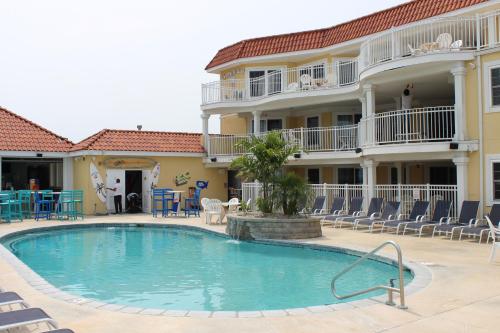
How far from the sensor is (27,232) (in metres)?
18.7

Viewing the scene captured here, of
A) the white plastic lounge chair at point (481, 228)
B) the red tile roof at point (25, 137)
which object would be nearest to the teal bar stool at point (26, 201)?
the red tile roof at point (25, 137)

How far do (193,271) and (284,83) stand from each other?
1609cm

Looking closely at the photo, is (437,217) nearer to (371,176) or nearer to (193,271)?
(371,176)

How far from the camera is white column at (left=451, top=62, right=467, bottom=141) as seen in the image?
16281 mm

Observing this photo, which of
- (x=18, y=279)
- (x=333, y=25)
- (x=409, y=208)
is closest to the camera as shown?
(x=18, y=279)

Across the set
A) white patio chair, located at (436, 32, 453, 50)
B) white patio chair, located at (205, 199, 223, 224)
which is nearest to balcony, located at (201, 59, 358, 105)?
white patio chair, located at (436, 32, 453, 50)

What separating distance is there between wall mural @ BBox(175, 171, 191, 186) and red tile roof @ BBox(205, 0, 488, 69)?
6822mm

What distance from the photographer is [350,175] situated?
25688 millimetres

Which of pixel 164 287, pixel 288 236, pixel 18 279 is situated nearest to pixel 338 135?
pixel 288 236

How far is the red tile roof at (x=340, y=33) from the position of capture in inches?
827

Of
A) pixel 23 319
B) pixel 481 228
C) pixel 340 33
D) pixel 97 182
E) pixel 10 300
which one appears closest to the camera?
pixel 23 319

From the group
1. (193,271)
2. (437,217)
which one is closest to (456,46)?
(437,217)

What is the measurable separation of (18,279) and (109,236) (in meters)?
9.08

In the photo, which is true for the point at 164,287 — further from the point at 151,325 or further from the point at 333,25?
the point at 333,25
